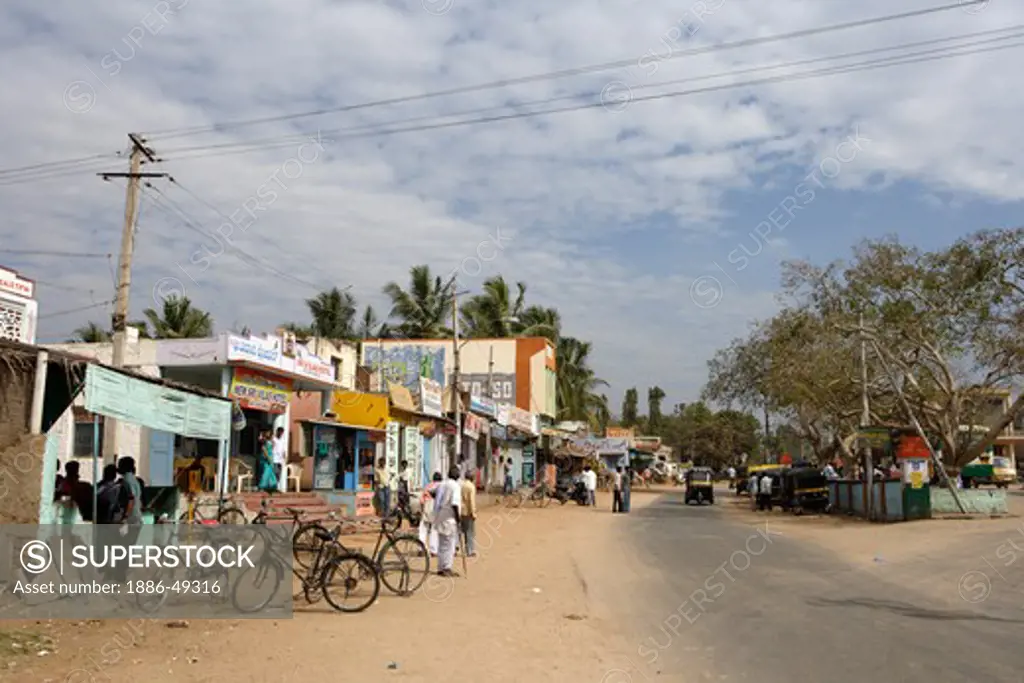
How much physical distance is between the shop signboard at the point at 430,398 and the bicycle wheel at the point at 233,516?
48.3 feet

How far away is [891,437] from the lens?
29.7m

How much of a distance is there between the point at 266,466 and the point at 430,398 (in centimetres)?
1034

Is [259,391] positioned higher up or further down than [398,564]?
higher up

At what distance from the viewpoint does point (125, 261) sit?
18.7 meters

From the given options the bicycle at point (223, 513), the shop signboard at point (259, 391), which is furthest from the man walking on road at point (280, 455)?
the bicycle at point (223, 513)

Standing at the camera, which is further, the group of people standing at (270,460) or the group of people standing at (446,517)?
the group of people standing at (270,460)

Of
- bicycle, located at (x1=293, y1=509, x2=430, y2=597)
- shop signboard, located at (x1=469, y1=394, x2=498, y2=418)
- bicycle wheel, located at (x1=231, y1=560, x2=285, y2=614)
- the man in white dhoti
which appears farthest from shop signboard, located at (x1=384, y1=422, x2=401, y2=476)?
bicycle wheel, located at (x1=231, y1=560, x2=285, y2=614)

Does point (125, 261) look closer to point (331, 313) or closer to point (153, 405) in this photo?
point (153, 405)

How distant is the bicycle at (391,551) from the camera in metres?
11.3

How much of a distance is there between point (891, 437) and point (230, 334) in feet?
71.1

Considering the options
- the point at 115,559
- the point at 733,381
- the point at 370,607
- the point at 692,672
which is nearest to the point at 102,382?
the point at 115,559

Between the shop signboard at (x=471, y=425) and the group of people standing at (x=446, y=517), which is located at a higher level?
the shop signboard at (x=471, y=425)

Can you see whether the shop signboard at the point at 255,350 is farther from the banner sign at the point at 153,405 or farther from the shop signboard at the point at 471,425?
the shop signboard at the point at 471,425

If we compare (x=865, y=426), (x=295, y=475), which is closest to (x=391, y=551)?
(x=295, y=475)
